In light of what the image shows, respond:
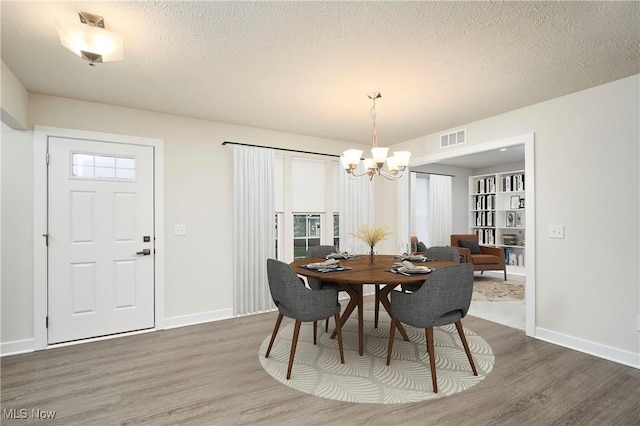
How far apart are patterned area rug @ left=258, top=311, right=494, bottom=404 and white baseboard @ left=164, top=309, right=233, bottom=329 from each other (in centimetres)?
96

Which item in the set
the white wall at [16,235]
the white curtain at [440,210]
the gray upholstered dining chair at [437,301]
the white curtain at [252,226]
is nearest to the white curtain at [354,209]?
the white curtain at [252,226]

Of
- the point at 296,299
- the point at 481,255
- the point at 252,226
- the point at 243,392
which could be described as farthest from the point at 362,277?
the point at 481,255

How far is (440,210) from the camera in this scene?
23.6 feet

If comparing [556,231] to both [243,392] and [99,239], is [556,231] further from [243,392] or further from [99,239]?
[99,239]

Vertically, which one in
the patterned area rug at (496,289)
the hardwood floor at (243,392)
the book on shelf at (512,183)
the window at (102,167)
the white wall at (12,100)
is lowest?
the patterned area rug at (496,289)

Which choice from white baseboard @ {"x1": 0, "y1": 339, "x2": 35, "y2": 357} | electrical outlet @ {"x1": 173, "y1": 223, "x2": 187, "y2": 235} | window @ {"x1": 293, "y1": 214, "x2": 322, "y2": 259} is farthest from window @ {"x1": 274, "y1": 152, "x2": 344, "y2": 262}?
white baseboard @ {"x1": 0, "y1": 339, "x2": 35, "y2": 357}

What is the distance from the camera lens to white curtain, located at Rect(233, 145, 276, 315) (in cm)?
392

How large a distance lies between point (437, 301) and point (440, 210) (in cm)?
536

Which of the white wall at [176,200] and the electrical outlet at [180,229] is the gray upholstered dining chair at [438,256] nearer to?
the white wall at [176,200]

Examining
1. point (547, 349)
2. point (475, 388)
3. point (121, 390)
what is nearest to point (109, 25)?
point (121, 390)

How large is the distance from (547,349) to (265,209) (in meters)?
3.43

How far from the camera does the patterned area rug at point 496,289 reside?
476 cm

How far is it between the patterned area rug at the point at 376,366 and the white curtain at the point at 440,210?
13.2 feet

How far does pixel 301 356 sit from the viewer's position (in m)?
2.76
